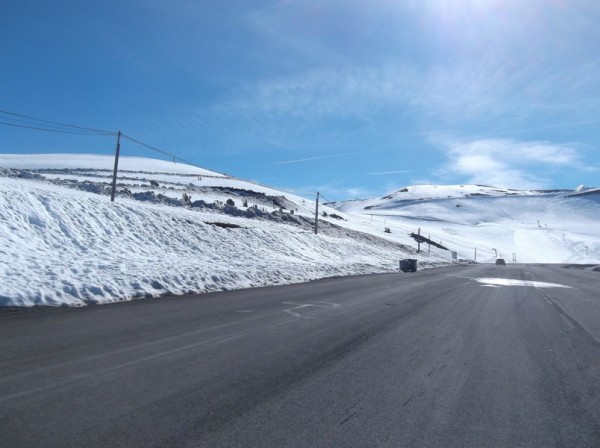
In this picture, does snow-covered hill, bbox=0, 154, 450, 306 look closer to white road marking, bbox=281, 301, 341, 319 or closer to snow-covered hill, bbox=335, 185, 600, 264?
white road marking, bbox=281, 301, 341, 319

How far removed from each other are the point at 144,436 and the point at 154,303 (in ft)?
29.4

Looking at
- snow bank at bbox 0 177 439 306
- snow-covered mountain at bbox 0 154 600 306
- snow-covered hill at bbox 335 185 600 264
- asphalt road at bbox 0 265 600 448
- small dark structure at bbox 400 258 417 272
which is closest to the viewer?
asphalt road at bbox 0 265 600 448

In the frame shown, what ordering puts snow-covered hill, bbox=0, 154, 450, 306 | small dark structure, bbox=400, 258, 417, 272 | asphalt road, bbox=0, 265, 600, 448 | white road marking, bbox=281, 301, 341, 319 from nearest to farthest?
asphalt road, bbox=0, 265, 600, 448 < white road marking, bbox=281, 301, 341, 319 < snow-covered hill, bbox=0, 154, 450, 306 < small dark structure, bbox=400, 258, 417, 272

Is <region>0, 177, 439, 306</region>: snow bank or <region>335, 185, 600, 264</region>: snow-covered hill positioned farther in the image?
<region>335, 185, 600, 264</region>: snow-covered hill

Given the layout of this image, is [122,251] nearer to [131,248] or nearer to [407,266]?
[131,248]

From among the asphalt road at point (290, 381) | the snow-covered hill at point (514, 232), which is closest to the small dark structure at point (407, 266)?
the asphalt road at point (290, 381)

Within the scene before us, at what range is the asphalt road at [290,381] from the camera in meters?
4.31

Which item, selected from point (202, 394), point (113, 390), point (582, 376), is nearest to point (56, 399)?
point (113, 390)

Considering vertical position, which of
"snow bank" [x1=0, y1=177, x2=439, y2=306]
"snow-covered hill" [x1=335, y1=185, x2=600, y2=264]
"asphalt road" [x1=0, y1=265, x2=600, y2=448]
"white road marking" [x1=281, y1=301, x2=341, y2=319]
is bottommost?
"asphalt road" [x1=0, y1=265, x2=600, y2=448]

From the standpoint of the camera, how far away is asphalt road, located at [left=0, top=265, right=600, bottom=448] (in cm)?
431

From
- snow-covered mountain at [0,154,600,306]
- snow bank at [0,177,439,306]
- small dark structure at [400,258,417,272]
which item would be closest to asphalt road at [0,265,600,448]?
snow bank at [0,177,439,306]

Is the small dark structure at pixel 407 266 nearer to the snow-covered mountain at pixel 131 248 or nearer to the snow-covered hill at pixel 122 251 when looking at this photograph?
the snow-covered mountain at pixel 131 248

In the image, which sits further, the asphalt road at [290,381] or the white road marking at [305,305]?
the white road marking at [305,305]

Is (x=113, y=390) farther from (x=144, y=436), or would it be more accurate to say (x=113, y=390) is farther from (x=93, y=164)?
(x=93, y=164)
